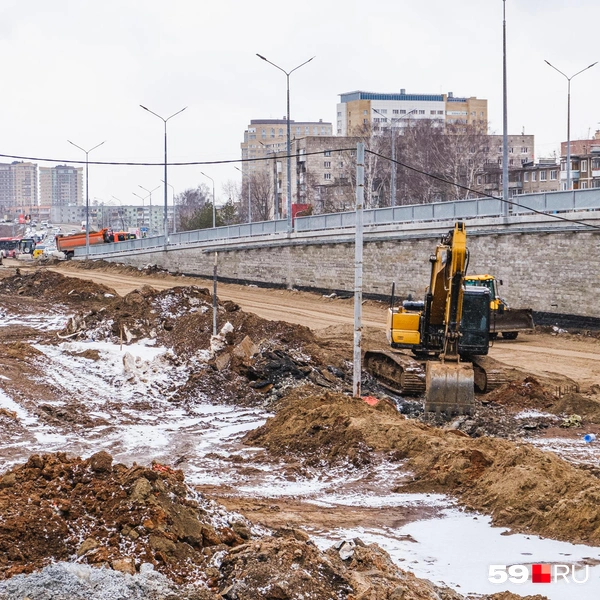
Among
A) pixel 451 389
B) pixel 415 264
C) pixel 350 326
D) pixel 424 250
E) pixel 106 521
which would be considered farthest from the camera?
pixel 415 264

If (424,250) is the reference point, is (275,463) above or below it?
below

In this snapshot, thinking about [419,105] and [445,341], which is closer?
[445,341]

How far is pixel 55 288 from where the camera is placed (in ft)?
127

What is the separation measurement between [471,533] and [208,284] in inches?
1620

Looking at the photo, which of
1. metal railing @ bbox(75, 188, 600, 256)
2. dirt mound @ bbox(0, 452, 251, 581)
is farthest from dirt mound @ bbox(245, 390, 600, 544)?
metal railing @ bbox(75, 188, 600, 256)

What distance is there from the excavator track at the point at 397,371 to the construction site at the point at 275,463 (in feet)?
0.34

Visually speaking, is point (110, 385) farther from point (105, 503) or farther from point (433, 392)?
point (105, 503)

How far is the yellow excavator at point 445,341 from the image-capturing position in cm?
1848

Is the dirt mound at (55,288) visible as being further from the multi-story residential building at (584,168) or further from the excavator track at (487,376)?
the multi-story residential building at (584,168)

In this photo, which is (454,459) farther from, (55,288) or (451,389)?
(55,288)

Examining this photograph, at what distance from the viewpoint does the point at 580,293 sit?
3069 cm

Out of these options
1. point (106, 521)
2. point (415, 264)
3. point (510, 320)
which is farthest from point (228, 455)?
point (415, 264)

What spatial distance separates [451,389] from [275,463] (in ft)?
15.2

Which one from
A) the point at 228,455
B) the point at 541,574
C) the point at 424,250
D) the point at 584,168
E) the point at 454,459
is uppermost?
the point at 584,168
